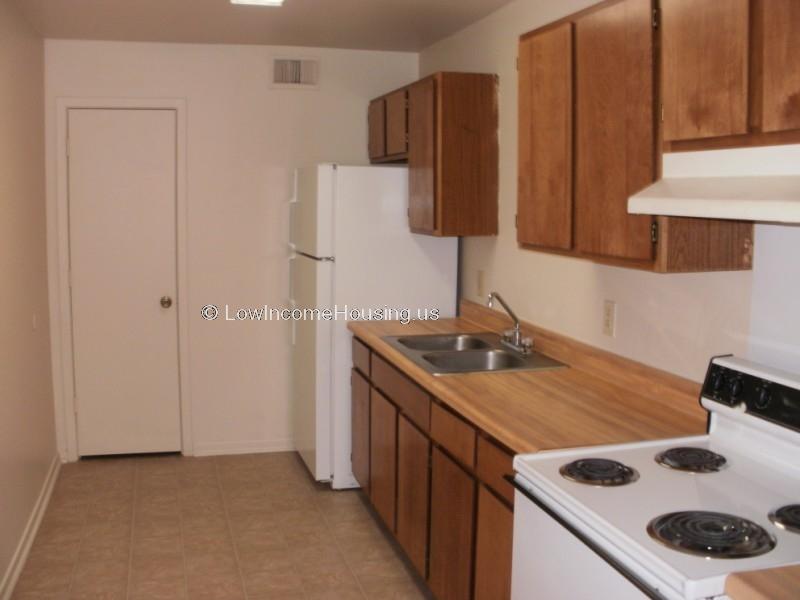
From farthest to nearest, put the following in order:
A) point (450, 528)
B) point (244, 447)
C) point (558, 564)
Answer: point (244, 447) < point (450, 528) < point (558, 564)

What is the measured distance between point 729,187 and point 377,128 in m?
3.35

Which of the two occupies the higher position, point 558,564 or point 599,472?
point 599,472

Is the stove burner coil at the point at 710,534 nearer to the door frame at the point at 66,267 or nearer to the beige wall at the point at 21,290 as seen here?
the beige wall at the point at 21,290

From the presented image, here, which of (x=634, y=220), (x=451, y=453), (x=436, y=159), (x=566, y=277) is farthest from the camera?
(x=436, y=159)

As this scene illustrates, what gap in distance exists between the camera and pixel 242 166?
205 inches

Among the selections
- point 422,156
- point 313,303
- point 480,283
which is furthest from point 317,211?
point 480,283

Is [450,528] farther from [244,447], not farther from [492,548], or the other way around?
[244,447]

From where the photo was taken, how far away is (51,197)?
4980mm

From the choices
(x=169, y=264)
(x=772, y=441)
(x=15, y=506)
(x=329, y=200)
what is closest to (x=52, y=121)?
(x=169, y=264)

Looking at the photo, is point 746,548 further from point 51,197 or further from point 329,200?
point 51,197

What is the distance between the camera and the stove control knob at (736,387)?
2273 mm

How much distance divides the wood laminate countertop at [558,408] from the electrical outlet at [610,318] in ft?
0.59

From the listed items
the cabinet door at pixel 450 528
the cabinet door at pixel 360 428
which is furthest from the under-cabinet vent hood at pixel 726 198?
the cabinet door at pixel 360 428

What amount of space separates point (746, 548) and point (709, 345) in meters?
1.02
